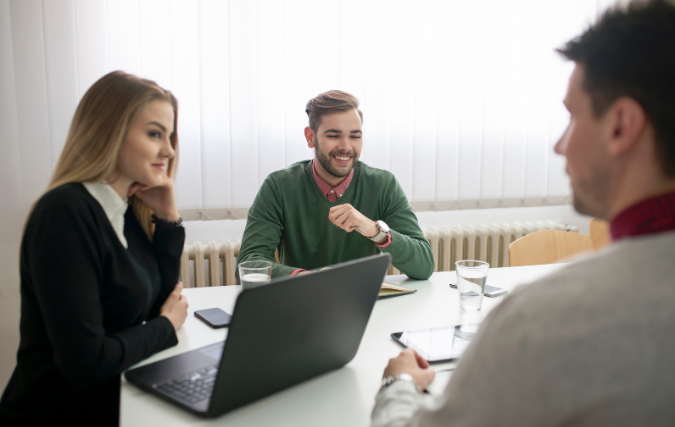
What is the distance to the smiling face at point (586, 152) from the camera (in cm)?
57

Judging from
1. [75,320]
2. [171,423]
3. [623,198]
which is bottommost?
[171,423]

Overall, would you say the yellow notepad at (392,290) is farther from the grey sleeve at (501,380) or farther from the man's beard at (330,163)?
the grey sleeve at (501,380)

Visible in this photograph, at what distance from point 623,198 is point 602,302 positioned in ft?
0.49

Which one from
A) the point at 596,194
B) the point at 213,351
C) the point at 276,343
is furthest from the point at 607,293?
the point at 213,351

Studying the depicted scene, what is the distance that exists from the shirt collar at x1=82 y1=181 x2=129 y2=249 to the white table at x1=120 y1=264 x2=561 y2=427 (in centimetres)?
29

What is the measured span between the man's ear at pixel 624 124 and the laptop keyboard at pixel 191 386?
0.66 meters

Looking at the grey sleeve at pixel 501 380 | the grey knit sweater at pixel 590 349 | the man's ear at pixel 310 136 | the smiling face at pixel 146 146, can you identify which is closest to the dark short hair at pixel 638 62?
the grey knit sweater at pixel 590 349

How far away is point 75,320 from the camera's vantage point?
906mm

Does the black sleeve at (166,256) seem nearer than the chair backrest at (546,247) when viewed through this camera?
Yes

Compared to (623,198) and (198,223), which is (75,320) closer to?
(623,198)

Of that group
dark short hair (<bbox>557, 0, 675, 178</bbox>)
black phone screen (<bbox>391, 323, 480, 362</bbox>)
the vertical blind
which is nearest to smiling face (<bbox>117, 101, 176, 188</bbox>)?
black phone screen (<bbox>391, 323, 480, 362</bbox>)

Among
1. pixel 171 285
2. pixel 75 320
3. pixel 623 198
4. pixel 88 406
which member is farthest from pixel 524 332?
pixel 171 285

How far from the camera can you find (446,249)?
2785 mm

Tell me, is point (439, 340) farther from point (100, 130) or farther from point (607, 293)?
point (100, 130)
